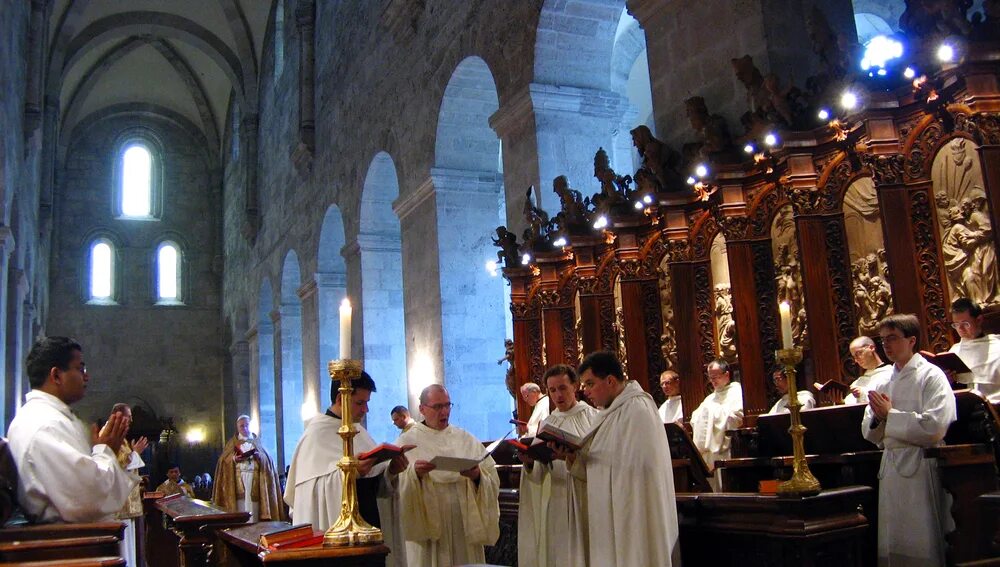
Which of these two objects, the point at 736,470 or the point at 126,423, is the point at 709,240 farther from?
the point at 126,423

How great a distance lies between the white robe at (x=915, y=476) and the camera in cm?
471

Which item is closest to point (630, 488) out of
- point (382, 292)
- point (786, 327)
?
point (786, 327)

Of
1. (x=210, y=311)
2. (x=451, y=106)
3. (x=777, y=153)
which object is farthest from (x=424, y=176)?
(x=210, y=311)

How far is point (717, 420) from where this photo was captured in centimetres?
729

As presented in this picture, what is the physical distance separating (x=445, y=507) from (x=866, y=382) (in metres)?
2.77

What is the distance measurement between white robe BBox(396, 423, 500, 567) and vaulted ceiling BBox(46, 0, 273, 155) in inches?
843

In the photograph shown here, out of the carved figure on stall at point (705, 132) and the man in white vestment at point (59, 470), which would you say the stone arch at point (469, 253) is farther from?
the man in white vestment at point (59, 470)

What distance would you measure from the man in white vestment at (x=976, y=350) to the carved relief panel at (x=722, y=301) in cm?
211

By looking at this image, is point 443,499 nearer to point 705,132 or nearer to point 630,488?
point 630,488

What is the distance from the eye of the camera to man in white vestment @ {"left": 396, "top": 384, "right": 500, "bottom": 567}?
220 inches

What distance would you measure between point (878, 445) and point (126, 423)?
3.78m

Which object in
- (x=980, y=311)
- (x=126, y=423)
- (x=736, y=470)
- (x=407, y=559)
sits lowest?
(x=407, y=559)

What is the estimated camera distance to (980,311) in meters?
5.42

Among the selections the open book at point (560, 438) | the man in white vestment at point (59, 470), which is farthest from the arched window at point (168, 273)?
the man in white vestment at point (59, 470)
